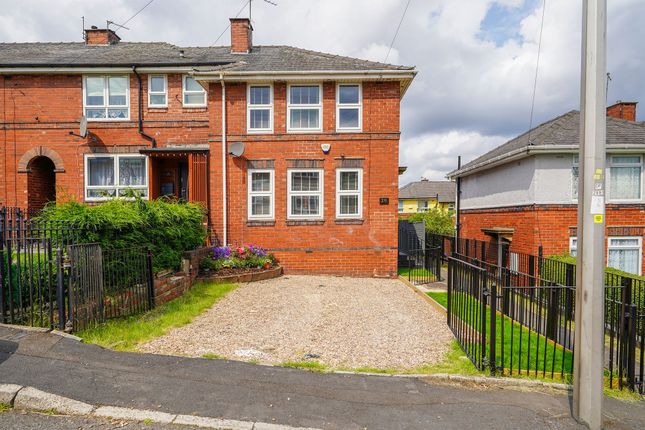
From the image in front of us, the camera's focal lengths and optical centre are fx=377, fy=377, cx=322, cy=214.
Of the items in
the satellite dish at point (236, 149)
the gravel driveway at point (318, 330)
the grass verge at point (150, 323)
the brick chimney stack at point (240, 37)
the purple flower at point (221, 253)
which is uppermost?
the brick chimney stack at point (240, 37)

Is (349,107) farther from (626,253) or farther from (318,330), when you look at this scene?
(626,253)

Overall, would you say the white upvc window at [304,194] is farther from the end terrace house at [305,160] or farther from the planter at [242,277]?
the planter at [242,277]

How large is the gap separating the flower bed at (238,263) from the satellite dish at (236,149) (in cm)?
302

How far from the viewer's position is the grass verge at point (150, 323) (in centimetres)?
558

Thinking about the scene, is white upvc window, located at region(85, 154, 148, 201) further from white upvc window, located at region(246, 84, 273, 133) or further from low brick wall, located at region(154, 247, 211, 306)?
low brick wall, located at region(154, 247, 211, 306)

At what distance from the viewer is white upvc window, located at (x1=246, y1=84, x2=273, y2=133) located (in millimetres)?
12578

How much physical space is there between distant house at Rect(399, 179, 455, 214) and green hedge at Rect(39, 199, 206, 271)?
41.1m

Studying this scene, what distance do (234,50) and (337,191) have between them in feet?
26.4

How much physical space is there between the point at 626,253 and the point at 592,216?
11.4 metres

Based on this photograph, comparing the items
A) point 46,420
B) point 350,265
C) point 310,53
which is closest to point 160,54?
point 310,53

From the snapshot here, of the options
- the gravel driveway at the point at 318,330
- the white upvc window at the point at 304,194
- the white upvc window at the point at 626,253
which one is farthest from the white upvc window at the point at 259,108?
the white upvc window at the point at 626,253

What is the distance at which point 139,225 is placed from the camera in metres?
7.87

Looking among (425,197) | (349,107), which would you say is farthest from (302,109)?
(425,197)

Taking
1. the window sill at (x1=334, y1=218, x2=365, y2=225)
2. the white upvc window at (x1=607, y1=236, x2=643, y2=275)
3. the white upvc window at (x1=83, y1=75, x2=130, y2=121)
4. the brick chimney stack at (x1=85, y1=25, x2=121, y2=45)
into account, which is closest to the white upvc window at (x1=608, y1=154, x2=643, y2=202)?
the white upvc window at (x1=607, y1=236, x2=643, y2=275)
